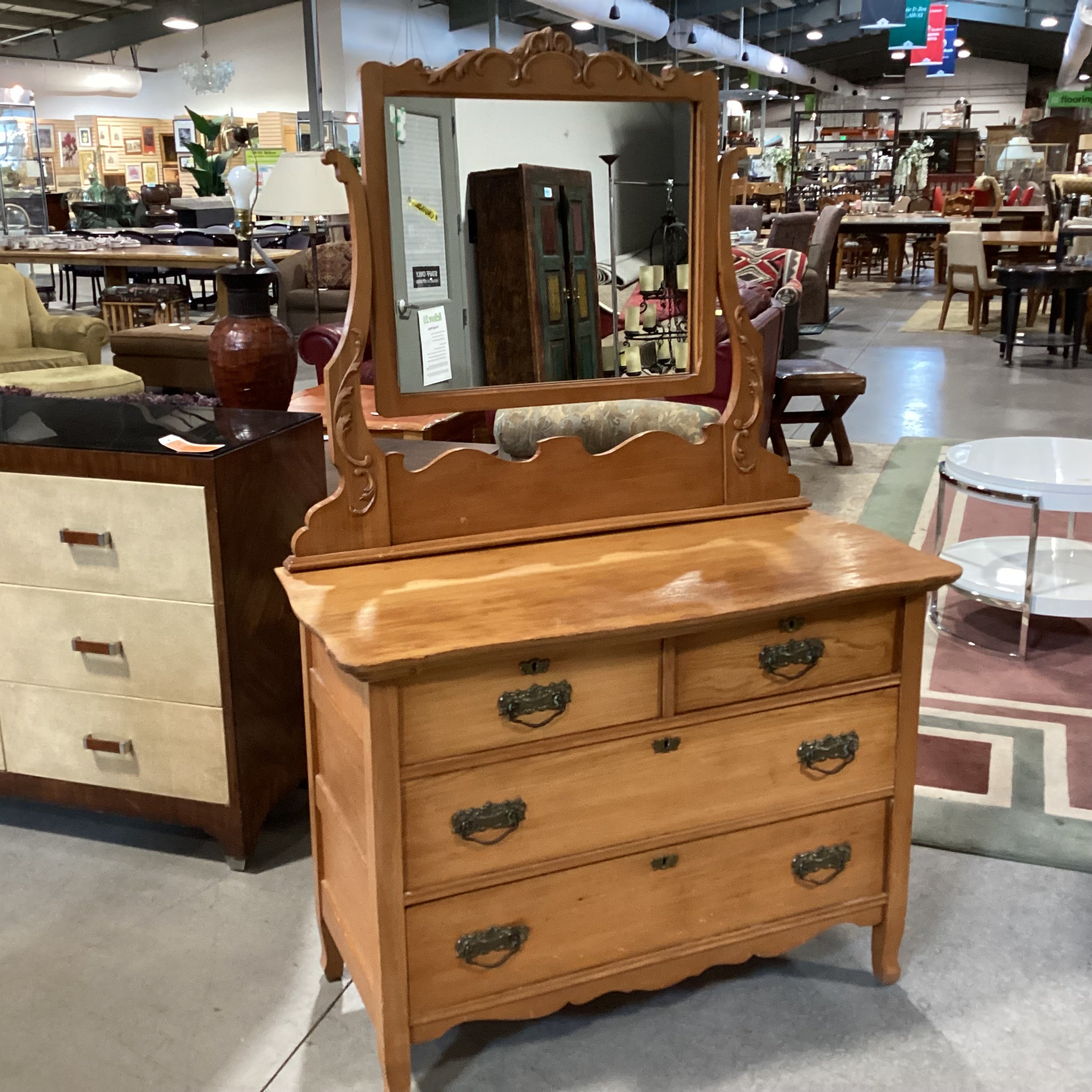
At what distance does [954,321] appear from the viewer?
432 inches

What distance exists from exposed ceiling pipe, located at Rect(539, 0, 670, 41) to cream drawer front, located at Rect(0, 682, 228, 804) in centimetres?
1382

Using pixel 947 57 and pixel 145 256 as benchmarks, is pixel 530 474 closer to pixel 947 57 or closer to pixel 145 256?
pixel 145 256

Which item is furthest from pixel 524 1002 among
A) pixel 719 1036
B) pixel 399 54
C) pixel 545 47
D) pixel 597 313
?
pixel 399 54

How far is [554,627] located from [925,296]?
511 inches

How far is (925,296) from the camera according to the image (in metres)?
13.4

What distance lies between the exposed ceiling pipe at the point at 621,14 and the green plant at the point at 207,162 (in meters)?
4.72

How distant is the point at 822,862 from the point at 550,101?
132cm

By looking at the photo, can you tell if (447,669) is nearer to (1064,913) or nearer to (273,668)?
(273,668)

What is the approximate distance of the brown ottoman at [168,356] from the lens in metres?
6.79

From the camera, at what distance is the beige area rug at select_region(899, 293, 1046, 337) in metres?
10.3

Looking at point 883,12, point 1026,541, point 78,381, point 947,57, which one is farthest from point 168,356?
point 947,57

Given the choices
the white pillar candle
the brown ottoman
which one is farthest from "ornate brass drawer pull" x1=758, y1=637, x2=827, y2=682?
the brown ottoman

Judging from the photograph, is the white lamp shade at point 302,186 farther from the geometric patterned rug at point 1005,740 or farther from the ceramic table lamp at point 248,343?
the geometric patterned rug at point 1005,740

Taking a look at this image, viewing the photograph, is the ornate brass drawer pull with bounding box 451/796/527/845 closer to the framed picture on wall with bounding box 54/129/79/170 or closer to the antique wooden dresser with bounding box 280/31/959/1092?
the antique wooden dresser with bounding box 280/31/959/1092
